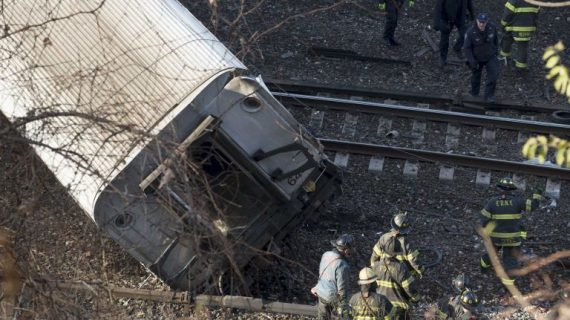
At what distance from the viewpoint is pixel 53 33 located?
10914mm

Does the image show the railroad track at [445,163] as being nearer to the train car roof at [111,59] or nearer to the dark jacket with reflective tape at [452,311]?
the dark jacket with reflective tape at [452,311]

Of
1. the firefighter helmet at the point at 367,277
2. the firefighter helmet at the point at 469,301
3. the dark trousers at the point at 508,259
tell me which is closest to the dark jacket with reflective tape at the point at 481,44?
the dark trousers at the point at 508,259

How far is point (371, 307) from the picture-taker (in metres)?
10.2

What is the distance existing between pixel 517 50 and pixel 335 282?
20.9 feet

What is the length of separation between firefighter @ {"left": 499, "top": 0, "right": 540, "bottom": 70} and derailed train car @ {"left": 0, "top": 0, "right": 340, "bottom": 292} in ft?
17.3

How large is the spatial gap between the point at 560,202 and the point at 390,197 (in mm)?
1994

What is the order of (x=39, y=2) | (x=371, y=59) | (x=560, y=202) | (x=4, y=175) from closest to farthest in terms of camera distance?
(x=4, y=175), (x=39, y=2), (x=560, y=202), (x=371, y=59)

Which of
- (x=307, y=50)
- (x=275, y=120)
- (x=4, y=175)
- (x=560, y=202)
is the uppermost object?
(x=4, y=175)

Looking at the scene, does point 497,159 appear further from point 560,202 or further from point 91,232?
point 91,232

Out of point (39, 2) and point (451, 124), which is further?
point (451, 124)

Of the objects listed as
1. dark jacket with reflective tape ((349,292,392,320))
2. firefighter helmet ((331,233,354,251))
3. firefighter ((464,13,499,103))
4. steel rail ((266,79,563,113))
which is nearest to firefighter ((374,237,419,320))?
firefighter helmet ((331,233,354,251))

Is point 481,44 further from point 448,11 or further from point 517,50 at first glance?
point 448,11

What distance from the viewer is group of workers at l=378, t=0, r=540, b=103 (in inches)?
588

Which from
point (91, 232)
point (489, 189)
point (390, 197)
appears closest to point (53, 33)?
point (91, 232)
